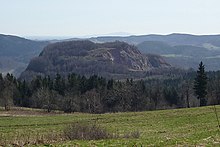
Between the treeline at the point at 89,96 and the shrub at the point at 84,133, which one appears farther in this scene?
the treeline at the point at 89,96

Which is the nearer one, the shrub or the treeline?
the shrub

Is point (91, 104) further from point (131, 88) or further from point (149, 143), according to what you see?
point (149, 143)

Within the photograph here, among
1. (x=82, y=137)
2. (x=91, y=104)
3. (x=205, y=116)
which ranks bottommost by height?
(x=91, y=104)

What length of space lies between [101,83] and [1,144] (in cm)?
7360

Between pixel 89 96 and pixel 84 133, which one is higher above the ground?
pixel 84 133

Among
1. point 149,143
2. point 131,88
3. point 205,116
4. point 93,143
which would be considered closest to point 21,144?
point 93,143

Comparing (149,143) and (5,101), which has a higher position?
(149,143)

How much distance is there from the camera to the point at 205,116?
39.8 meters

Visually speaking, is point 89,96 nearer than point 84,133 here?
No

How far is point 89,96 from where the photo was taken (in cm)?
8062

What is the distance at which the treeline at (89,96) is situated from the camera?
7649 cm

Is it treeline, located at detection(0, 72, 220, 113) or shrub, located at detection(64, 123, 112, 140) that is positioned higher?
shrub, located at detection(64, 123, 112, 140)

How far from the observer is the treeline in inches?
3012

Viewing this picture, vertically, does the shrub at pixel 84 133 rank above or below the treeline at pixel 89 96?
above
